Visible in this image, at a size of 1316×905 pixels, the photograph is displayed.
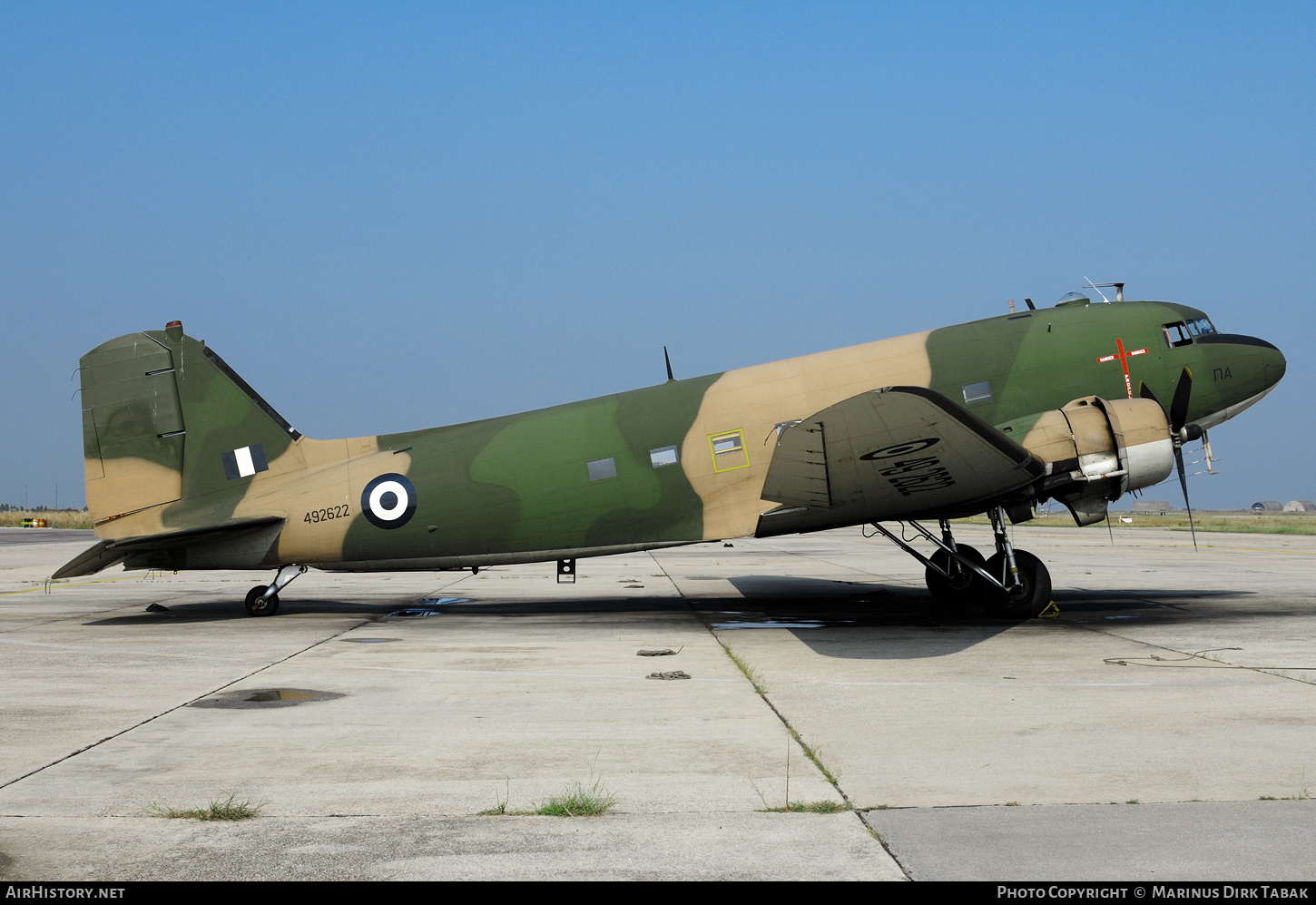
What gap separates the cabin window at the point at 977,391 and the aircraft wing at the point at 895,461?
1854 mm

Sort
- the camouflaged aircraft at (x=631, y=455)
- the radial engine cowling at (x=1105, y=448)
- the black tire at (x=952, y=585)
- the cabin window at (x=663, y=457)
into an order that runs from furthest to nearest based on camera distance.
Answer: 1. the black tire at (x=952, y=585)
2. the cabin window at (x=663, y=457)
3. the camouflaged aircraft at (x=631, y=455)
4. the radial engine cowling at (x=1105, y=448)

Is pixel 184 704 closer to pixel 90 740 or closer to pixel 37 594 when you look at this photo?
pixel 90 740

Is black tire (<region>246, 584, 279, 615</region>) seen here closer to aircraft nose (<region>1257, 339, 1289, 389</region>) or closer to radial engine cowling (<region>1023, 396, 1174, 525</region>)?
radial engine cowling (<region>1023, 396, 1174, 525</region>)

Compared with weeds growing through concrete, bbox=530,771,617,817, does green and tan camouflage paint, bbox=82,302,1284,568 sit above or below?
above

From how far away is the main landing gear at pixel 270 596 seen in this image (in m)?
16.3

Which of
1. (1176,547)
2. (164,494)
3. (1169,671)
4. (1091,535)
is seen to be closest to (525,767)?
(1169,671)

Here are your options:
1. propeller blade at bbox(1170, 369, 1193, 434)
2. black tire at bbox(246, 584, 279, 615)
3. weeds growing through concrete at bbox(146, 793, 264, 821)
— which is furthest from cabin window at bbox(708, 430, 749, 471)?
weeds growing through concrete at bbox(146, 793, 264, 821)

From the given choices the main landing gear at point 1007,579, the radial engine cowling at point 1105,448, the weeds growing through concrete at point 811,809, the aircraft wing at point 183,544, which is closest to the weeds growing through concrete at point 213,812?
the weeds growing through concrete at point 811,809

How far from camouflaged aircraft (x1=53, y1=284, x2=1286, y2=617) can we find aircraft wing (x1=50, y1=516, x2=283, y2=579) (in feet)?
0.12

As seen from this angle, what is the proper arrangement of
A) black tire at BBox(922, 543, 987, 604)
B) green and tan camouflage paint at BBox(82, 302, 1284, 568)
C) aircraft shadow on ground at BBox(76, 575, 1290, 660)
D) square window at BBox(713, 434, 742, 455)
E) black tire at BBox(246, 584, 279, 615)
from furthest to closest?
black tire at BBox(922, 543, 987, 604)
black tire at BBox(246, 584, 279, 615)
square window at BBox(713, 434, 742, 455)
green and tan camouflage paint at BBox(82, 302, 1284, 568)
aircraft shadow on ground at BBox(76, 575, 1290, 660)

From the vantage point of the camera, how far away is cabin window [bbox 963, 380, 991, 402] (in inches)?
588

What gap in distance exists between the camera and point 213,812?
5.21 metres

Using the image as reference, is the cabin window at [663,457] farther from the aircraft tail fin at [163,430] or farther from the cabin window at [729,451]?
the aircraft tail fin at [163,430]

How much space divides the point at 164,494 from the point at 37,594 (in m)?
7.22
